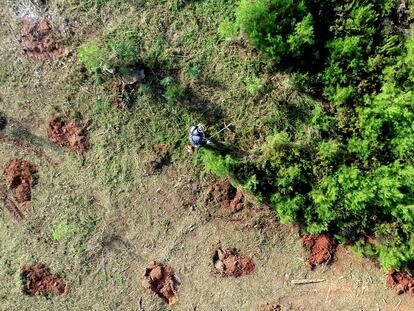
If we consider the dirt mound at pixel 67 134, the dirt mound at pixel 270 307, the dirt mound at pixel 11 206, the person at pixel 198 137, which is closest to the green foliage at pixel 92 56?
the dirt mound at pixel 67 134

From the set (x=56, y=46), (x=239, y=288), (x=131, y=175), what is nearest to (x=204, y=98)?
(x=131, y=175)

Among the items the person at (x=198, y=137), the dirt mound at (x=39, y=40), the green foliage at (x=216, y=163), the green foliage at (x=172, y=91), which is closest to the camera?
the green foliage at (x=216, y=163)

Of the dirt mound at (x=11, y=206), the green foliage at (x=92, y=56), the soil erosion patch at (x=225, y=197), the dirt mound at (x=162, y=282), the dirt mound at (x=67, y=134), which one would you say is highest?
the green foliage at (x=92, y=56)

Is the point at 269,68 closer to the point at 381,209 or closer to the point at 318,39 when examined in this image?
the point at 318,39

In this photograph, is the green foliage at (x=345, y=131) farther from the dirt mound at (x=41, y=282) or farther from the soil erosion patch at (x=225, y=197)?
the dirt mound at (x=41, y=282)

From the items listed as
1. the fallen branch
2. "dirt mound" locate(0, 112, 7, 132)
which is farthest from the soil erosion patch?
"dirt mound" locate(0, 112, 7, 132)

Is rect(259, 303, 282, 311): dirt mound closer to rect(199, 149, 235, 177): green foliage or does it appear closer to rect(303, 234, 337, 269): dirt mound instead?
rect(303, 234, 337, 269): dirt mound
